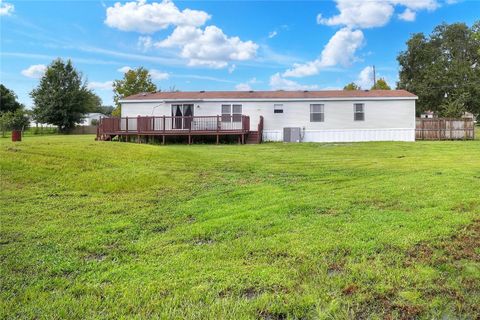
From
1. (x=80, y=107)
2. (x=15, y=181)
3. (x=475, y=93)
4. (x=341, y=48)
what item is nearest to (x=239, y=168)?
(x=15, y=181)

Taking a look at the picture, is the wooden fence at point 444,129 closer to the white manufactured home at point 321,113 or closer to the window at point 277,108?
the white manufactured home at point 321,113

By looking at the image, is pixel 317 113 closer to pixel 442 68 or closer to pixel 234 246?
pixel 234 246

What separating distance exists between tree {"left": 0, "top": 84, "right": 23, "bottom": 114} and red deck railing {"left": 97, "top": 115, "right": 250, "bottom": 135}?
26984 mm

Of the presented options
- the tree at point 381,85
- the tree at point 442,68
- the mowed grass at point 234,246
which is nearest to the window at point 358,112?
the mowed grass at point 234,246

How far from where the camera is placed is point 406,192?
5828 millimetres

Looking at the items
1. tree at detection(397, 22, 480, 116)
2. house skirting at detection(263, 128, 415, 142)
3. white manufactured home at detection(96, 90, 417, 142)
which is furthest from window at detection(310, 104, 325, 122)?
tree at detection(397, 22, 480, 116)

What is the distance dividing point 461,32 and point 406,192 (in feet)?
146

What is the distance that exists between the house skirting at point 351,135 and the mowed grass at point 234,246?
531 inches

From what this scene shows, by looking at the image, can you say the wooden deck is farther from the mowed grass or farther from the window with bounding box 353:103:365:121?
the mowed grass

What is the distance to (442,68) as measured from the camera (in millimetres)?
41156

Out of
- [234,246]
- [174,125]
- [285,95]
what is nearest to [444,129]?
[285,95]

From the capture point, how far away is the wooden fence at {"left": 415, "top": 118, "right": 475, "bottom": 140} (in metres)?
21.1

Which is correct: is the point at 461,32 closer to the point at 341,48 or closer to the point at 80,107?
the point at 341,48

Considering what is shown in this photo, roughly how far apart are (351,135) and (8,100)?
3728 cm
